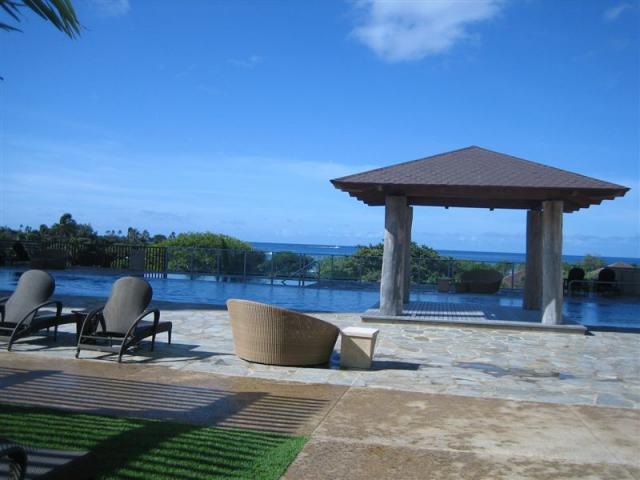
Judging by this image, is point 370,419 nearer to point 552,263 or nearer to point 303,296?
point 552,263

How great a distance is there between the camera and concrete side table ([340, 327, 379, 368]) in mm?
7777

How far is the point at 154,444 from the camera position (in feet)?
14.6

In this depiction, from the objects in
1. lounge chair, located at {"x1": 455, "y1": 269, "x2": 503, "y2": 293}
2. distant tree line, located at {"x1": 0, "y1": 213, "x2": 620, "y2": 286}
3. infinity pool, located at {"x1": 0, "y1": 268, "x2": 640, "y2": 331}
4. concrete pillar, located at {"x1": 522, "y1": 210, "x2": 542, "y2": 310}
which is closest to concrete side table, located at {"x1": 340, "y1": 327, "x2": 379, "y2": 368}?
infinity pool, located at {"x1": 0, "y1": 268, "x2": 640, "y2": 331}

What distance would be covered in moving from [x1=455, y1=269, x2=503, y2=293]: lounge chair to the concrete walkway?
12.8 m

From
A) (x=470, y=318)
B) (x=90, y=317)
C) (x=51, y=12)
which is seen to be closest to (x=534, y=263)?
(x=470, y=318)

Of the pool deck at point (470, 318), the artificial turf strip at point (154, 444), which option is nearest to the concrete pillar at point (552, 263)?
the pool deck at point (470, 318)

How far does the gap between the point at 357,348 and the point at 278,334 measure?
1043 mm

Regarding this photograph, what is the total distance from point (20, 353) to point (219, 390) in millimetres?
3095

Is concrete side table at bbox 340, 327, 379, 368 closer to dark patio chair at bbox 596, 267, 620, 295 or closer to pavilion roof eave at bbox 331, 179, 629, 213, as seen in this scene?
pavilion roof eave at bbox 331, 179, 629, 213

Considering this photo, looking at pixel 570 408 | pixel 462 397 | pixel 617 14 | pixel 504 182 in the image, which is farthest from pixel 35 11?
pixel 617 14

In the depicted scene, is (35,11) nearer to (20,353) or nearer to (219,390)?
(219,390)

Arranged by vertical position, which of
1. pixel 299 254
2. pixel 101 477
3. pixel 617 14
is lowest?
pixel 101 477

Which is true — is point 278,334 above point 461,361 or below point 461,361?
above

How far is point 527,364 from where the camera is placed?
8.55 meters
